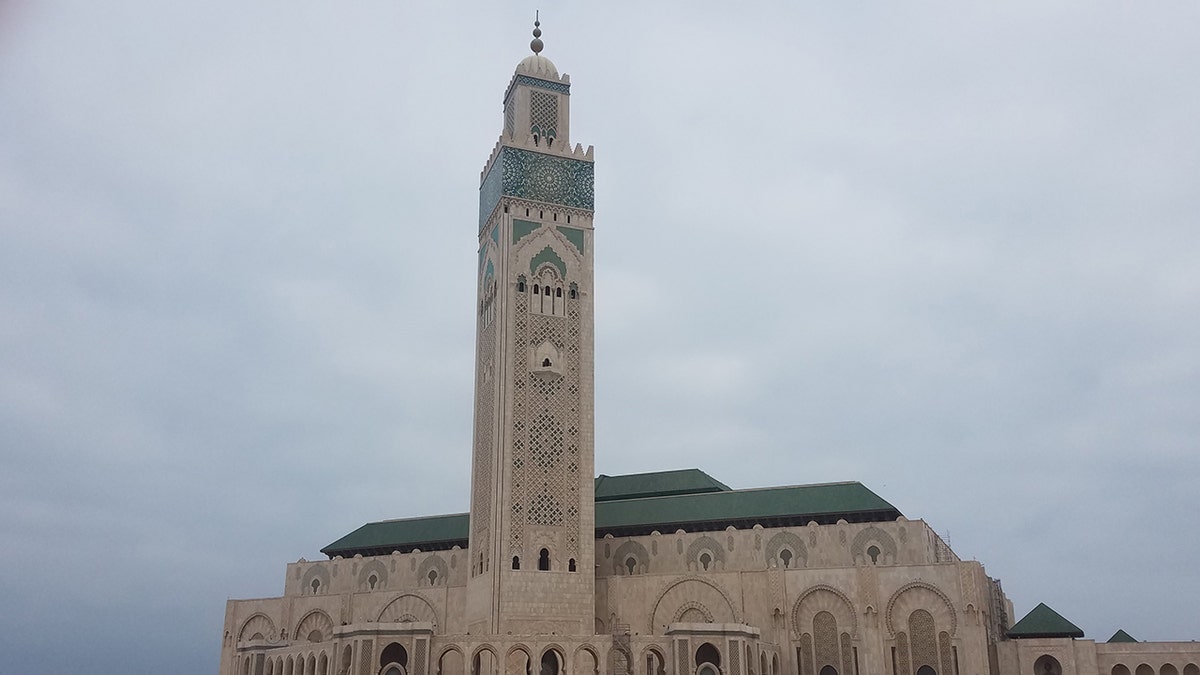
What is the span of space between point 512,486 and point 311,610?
1133 cm

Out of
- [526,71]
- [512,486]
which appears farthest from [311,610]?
[526,71]

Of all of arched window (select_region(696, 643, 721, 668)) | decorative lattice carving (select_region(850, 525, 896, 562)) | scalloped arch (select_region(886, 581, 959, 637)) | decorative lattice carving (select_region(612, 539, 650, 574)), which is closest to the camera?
arched window (select_region(696, 643, 721, 668))

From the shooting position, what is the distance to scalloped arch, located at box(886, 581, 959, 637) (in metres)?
29.2

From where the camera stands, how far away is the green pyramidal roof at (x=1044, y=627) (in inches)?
1164

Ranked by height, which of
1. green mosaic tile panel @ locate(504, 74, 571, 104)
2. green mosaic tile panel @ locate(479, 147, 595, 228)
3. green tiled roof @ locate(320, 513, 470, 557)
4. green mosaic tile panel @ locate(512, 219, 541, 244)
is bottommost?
green tiled roof @ locate(320, 513, 470, 557)

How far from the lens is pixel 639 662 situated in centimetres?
2823

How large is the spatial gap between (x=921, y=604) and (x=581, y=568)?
9.74 metres

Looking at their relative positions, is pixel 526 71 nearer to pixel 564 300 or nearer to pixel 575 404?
pixel 564 300

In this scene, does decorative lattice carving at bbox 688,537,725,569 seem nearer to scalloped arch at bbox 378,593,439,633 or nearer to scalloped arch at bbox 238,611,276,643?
scalloped arch at bbox 378,593,439,633

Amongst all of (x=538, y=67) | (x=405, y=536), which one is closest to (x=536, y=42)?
(x=538, y=67)

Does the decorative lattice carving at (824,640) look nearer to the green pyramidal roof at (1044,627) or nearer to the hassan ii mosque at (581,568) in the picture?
the hassan ii mosque at (581,568)

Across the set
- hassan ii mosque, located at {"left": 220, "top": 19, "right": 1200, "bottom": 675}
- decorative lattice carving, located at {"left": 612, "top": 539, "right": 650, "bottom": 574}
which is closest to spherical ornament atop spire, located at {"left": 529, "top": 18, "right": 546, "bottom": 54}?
hassan ii mosque, located at {"left": 220, "top": 19, "right": 1200, "bottom": 675}

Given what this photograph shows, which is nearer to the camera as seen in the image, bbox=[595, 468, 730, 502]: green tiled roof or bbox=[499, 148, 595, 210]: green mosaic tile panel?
bbox=[499, 148, 595, 210]: green mosaic tile panel

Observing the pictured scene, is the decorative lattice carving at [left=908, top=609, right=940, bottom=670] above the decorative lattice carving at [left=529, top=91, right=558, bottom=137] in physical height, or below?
below
